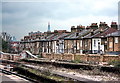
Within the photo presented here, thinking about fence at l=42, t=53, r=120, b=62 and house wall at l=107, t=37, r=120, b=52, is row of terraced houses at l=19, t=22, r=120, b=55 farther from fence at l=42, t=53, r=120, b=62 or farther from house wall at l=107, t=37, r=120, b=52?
fence at l=42, t=53, r=120, b=62

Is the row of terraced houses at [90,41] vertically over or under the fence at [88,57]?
over

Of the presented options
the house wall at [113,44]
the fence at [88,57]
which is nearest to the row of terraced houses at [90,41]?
the house wall at [113,44]

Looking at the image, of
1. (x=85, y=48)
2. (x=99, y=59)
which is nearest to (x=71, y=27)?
(x=85, y=48)

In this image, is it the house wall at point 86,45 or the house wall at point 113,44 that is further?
the house wall at point 86,45

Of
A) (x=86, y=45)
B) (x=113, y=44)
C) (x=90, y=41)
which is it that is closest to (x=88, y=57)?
(x=113, y=44)

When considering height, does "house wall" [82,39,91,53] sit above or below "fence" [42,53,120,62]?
above

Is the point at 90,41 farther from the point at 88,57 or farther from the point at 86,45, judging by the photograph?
the point at 88,57

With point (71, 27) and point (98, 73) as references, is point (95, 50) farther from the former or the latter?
point (98, 73)

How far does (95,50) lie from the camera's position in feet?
156

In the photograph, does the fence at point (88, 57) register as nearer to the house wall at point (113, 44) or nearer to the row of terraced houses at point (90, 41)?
the row of terraced houses at point (90, 41)

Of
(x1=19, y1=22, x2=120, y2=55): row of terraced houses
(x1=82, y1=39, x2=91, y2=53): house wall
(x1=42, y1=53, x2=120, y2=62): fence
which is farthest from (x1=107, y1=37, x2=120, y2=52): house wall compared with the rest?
(x1=42, y1=53, x2=120, y2=62): fence

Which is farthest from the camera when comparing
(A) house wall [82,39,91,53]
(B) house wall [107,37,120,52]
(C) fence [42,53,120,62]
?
(A) house wall [82,39,91,53]

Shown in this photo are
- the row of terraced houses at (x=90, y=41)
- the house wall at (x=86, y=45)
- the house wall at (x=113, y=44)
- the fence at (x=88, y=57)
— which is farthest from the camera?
the house wall at (x=86, y=45)

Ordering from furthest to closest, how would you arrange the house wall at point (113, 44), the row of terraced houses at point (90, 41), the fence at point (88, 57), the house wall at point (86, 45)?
1. the house wall at point (86, 45)
2. the row of terraced houses at point (90, 41)
3. the house wall at point (113, 44)
4. the fence at point (88, 57)
